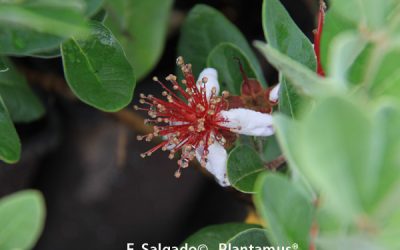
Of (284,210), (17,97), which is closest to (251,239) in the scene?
(284,210)

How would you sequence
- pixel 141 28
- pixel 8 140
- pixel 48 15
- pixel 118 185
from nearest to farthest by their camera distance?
pixel 48 15
pixel 8 140
pixel 141 28
pixel 118 185

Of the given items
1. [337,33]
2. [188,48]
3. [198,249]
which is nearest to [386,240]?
[337,33]

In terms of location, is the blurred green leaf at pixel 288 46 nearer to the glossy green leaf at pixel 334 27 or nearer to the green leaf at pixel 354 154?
the glossy green leaf at pixel 334 27

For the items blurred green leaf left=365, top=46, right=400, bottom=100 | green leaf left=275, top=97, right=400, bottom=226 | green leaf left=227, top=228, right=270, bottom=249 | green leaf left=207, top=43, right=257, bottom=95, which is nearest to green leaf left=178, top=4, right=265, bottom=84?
green leaf left=207, top=43, right=257, bottom=95

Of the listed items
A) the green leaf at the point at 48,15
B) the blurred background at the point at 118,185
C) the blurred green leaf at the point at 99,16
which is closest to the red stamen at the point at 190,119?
the blurred green leaf at the point at 99,16

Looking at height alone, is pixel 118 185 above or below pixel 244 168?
below

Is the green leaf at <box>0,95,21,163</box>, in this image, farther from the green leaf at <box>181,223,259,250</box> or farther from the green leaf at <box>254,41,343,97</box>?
the green leaf at <box>254,41,343,97</box>

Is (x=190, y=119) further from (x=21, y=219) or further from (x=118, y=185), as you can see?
(x=118, y=185)
